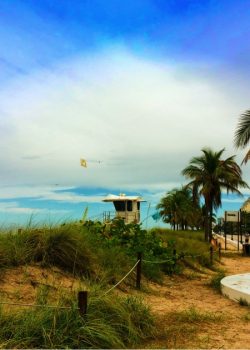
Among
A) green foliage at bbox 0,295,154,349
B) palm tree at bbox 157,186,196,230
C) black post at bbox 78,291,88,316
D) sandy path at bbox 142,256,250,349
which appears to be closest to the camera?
green foliage at bbox 0,295,154,349

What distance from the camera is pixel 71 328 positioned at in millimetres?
5738

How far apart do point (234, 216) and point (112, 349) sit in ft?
99.6

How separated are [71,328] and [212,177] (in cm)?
3002

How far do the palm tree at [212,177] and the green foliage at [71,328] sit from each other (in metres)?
28.0

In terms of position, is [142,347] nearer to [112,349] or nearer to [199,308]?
[112,349]

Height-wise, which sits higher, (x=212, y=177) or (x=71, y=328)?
(x=212, y=177)

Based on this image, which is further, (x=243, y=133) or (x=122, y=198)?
(x=122, y=198)

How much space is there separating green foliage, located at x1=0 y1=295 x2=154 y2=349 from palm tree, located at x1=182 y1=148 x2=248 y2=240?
28.0 m

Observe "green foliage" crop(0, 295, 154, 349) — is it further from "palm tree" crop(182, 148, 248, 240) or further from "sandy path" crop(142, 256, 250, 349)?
"palm tree" crop(182, 148, 248, 240)

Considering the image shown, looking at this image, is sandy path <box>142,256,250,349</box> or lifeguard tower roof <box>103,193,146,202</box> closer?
sandy path <box>142,256,250,349</box>

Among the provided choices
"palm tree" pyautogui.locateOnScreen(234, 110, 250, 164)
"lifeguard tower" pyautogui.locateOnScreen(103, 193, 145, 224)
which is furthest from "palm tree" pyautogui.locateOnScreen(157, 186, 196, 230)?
"palm tree" pyautogui.locateOnScreen(234, 110, 250, 164)

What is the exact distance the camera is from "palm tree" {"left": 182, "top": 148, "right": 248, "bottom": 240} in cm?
3469

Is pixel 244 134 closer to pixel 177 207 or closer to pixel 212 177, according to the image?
pixel 212 177

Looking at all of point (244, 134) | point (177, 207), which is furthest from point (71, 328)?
point (177, 207)
